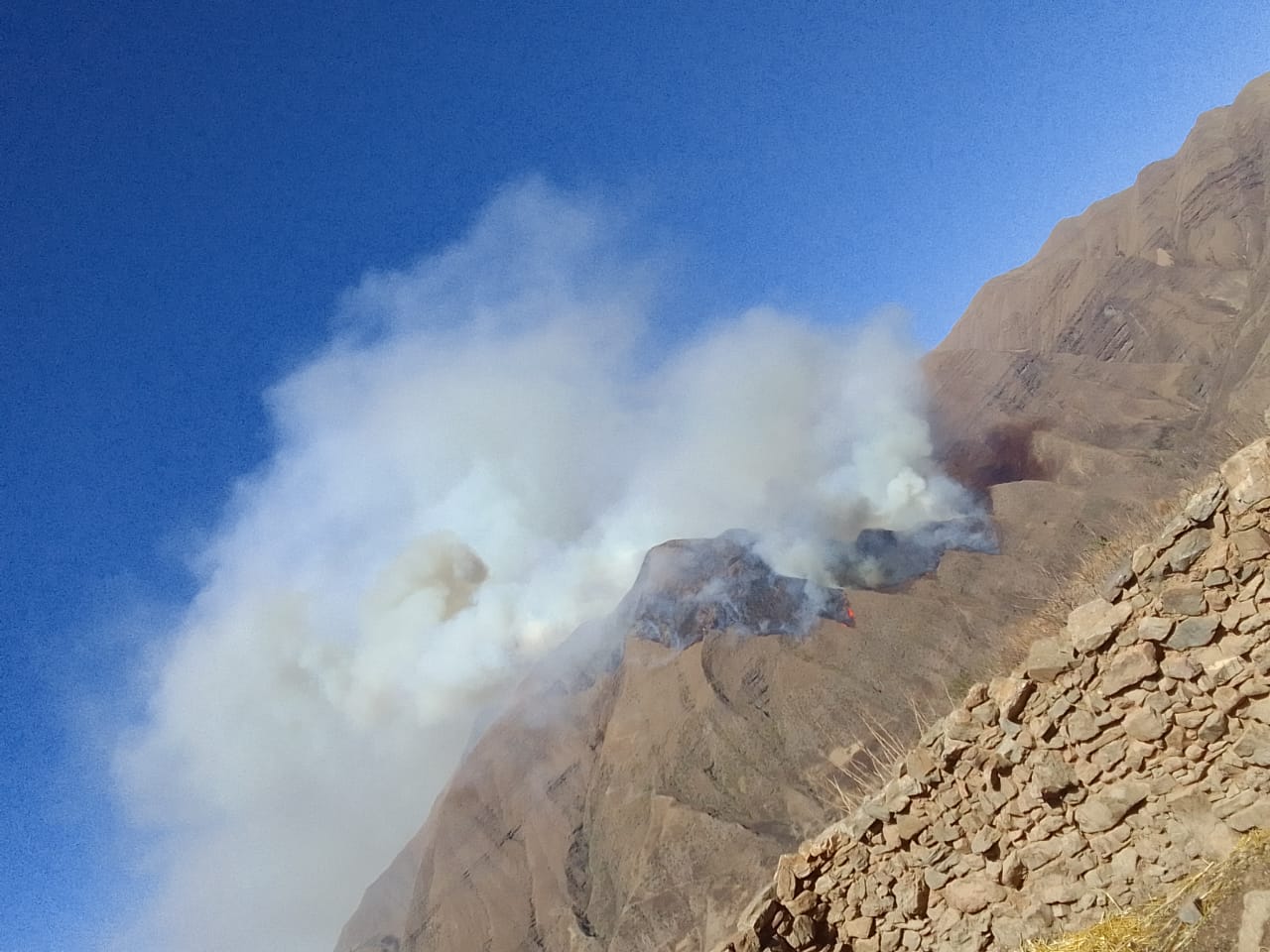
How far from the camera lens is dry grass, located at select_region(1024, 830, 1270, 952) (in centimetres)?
464

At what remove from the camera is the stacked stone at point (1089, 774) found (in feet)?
16.4

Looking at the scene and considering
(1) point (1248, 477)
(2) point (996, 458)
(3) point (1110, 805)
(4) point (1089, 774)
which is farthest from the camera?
(2) point (996, 458)

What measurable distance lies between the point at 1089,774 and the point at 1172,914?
987 millimetres

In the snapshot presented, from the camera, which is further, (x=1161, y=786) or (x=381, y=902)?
(x=381, y=902)

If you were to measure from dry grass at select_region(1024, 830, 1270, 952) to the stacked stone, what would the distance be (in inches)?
5.2

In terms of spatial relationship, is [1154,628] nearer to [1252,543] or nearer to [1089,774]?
[1252,543]

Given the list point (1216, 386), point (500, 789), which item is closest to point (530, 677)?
point (500, 789)

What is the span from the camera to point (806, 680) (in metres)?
47.5

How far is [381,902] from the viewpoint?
210 ft

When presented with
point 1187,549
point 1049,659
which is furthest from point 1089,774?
point 1187,549

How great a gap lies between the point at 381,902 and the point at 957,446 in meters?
67.3

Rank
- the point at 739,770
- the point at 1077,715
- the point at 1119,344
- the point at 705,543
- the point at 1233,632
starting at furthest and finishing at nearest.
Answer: the point at 1119,344, the point at 705,543, the point at 739,770, the point at 1077,715, the point at 1233,632

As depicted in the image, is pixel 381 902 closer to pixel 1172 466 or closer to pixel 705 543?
pixel 705 543

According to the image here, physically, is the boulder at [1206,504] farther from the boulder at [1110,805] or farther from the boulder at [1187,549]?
the boulder at [1110,805]
